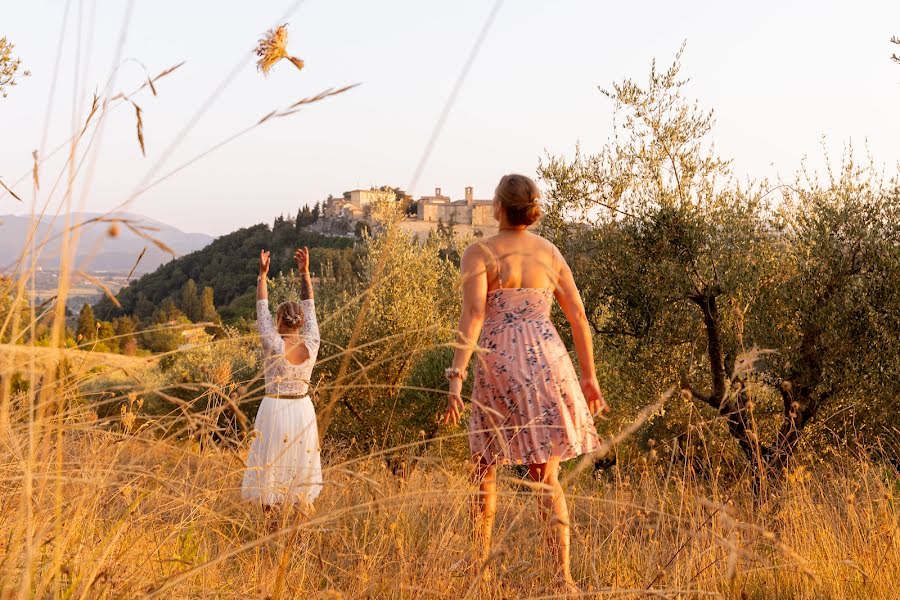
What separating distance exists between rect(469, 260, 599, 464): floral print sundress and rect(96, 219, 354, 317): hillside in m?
61.8

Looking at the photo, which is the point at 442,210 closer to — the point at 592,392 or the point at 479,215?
the point at 479,215

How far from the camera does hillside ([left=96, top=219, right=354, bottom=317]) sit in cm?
7869

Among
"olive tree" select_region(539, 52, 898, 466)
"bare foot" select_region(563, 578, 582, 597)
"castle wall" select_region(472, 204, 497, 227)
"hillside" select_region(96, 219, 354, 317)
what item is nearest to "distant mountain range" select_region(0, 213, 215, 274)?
"bare foot" select_region(563, 578, 582, 597)

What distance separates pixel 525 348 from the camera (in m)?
3.78

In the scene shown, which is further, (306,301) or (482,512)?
(306,301)

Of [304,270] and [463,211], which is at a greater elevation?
[463,211]

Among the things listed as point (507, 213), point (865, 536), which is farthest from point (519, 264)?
point (865, 536)

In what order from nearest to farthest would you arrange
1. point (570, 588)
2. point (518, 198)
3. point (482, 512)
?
point (570, 588), point (482, 512), point (518, 198)

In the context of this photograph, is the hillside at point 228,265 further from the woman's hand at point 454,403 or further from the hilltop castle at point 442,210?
the woman's hand at point 454,403

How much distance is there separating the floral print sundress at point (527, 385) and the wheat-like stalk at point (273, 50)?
1.91m

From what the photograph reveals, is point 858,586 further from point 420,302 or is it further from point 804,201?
point 420,302

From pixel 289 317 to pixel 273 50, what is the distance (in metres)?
4.11

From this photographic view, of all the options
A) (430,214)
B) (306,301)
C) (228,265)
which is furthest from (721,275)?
(430,214)

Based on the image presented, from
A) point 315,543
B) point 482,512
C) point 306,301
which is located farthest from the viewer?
point 306,301
